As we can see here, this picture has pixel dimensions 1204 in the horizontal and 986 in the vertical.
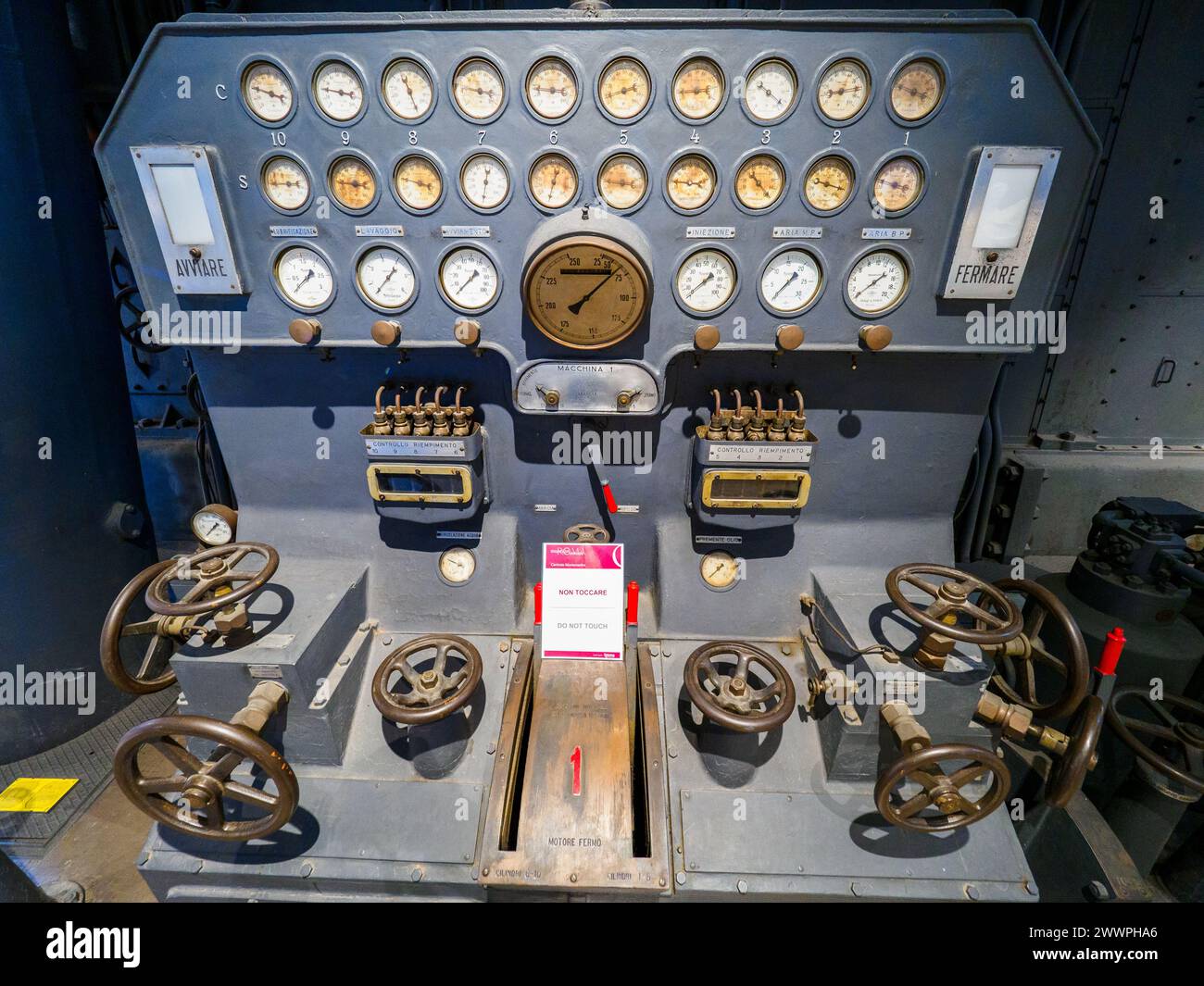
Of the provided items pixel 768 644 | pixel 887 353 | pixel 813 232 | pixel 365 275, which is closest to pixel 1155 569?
pixel 887 353

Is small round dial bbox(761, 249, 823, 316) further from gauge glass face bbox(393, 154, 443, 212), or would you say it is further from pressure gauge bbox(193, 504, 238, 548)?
pressure gauge bbox(193, 504, 238, 548)

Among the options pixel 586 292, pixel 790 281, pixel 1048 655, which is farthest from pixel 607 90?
pixel 1048 655

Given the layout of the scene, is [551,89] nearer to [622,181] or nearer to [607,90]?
[607,90]

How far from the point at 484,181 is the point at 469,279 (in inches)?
13.9

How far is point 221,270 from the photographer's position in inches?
80.1

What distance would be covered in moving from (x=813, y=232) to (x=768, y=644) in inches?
67.4

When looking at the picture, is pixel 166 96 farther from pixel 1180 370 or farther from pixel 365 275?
pixel 1180 370

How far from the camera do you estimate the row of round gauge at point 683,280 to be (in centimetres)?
200

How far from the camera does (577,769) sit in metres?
1.82

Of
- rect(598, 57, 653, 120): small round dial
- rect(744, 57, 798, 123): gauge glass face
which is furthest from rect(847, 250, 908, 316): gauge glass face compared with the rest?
rect(598, 57, 653, 120): small round dial

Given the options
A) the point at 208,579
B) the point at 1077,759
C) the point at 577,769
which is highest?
the point at 208,579

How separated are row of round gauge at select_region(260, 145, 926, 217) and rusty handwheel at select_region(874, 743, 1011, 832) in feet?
6.07

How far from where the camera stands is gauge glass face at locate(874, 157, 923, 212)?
6.14 ft

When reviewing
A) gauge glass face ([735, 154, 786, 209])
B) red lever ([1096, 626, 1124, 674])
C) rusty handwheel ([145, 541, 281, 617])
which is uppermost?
gauge glass face ([735, 154, 786, 209])
